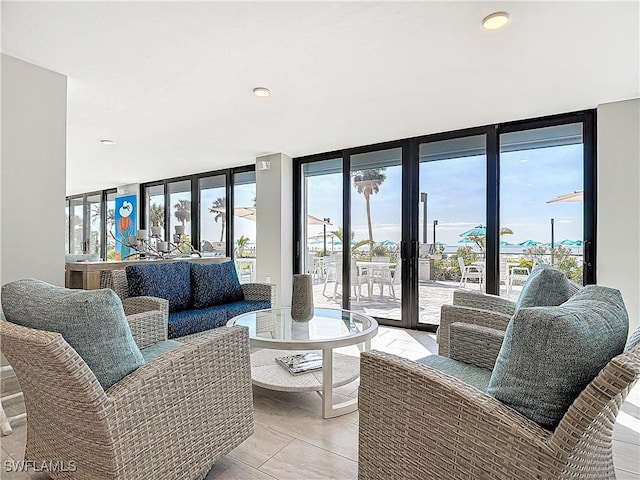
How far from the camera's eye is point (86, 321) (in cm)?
116

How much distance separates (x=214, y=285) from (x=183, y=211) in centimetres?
394

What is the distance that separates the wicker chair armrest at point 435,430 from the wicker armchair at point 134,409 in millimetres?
624

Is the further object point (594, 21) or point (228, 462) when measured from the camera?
point (594, 21)

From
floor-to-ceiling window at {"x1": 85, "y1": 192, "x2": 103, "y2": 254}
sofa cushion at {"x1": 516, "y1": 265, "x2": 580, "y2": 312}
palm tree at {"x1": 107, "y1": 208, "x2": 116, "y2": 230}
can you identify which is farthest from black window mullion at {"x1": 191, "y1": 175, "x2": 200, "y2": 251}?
sofa cushion at {"x1": 516, "y1": 265, "x2": 580, "y2": 312}

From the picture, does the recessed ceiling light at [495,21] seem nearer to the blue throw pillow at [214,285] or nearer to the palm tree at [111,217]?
the blue throw pillow at [214,285]

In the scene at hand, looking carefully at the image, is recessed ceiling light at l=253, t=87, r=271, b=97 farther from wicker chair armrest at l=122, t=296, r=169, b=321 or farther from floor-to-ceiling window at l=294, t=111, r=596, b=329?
floor-to-ceiling window at l=294, t=111, r=596, b=329

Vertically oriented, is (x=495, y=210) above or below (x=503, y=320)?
above

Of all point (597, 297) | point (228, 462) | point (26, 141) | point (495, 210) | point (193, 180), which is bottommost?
point (228, 462)

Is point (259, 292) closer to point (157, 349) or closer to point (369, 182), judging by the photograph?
point (157, 349)

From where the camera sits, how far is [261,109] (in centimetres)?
338

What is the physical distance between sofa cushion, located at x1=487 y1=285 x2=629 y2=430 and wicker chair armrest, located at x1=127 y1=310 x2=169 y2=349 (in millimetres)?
1805

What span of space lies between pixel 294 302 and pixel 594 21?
8.23 feet

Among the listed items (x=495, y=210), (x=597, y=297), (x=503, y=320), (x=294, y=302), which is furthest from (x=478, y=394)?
(x=495, y=210)

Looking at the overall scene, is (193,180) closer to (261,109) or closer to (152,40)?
(261,109)
